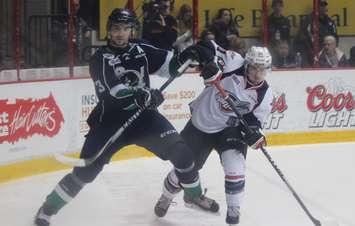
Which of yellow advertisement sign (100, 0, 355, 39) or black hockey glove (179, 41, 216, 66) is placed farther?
yellow advertisement sign (100, 0, 355, 39)

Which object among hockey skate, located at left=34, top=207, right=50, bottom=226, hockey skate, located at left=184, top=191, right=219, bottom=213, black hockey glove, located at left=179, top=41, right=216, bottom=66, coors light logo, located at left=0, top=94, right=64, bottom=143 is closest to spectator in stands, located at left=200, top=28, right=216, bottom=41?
coors light logo, located at left=0, top=94, right=64, bottom=143

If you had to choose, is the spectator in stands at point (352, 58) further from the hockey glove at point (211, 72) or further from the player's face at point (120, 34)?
the player's face at point (120, 34)

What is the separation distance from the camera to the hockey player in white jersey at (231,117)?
13.6 feet

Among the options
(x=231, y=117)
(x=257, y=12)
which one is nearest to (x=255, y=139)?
(x=231, y=117)

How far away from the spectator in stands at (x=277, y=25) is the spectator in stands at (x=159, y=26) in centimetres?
111

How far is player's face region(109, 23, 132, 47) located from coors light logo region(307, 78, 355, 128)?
362cm

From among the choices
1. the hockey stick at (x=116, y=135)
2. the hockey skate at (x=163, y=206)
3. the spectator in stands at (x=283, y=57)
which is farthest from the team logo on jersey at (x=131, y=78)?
the spectator in stands at (x=283, y=57)

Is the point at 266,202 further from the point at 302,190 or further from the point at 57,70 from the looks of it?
the point at 57,70

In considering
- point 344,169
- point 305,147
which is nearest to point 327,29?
point 305,147

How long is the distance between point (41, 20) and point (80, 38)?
1.16 ft

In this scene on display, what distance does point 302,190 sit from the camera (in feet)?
17.8

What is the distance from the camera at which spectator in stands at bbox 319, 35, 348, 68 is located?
7.89 metres

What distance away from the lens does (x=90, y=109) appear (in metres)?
6.25

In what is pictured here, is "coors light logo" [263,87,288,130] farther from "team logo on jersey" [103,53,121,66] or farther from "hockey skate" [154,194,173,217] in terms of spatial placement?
"team logo on jersey" [103,53,121,66]
